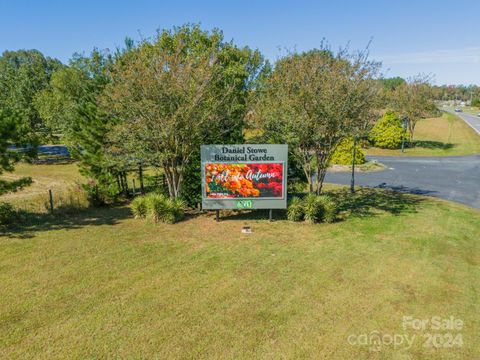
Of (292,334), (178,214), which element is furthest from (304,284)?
(178,214)

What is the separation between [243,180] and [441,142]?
41254 millimetres

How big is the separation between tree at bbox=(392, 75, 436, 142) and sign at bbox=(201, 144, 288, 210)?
3035cm

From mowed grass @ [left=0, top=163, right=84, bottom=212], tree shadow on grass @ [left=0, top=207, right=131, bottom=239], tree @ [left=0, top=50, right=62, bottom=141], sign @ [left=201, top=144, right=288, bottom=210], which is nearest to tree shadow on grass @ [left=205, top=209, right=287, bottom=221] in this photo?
sign @ [left=201, top=144, right=288, bottom=210]

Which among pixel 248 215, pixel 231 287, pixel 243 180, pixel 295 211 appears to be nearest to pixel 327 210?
pixel 295 211

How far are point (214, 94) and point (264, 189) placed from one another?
5.50 metres

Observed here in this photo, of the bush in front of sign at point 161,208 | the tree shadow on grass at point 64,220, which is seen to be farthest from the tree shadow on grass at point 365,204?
the tree shadow on grass at point 64,220

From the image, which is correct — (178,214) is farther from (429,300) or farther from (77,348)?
(429,300)

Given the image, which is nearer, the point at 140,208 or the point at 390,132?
the point at 140,208

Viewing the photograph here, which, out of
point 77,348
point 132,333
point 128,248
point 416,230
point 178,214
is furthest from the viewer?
point 178,214

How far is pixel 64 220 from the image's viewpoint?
14.7 m

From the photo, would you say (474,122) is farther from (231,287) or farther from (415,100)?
(231,287)

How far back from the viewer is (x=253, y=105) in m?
16.7

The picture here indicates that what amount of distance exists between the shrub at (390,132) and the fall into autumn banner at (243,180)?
28.6 m

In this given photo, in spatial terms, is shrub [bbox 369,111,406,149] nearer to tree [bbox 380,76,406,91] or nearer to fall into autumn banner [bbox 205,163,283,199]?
tree [bbox 380,76,406,91]
